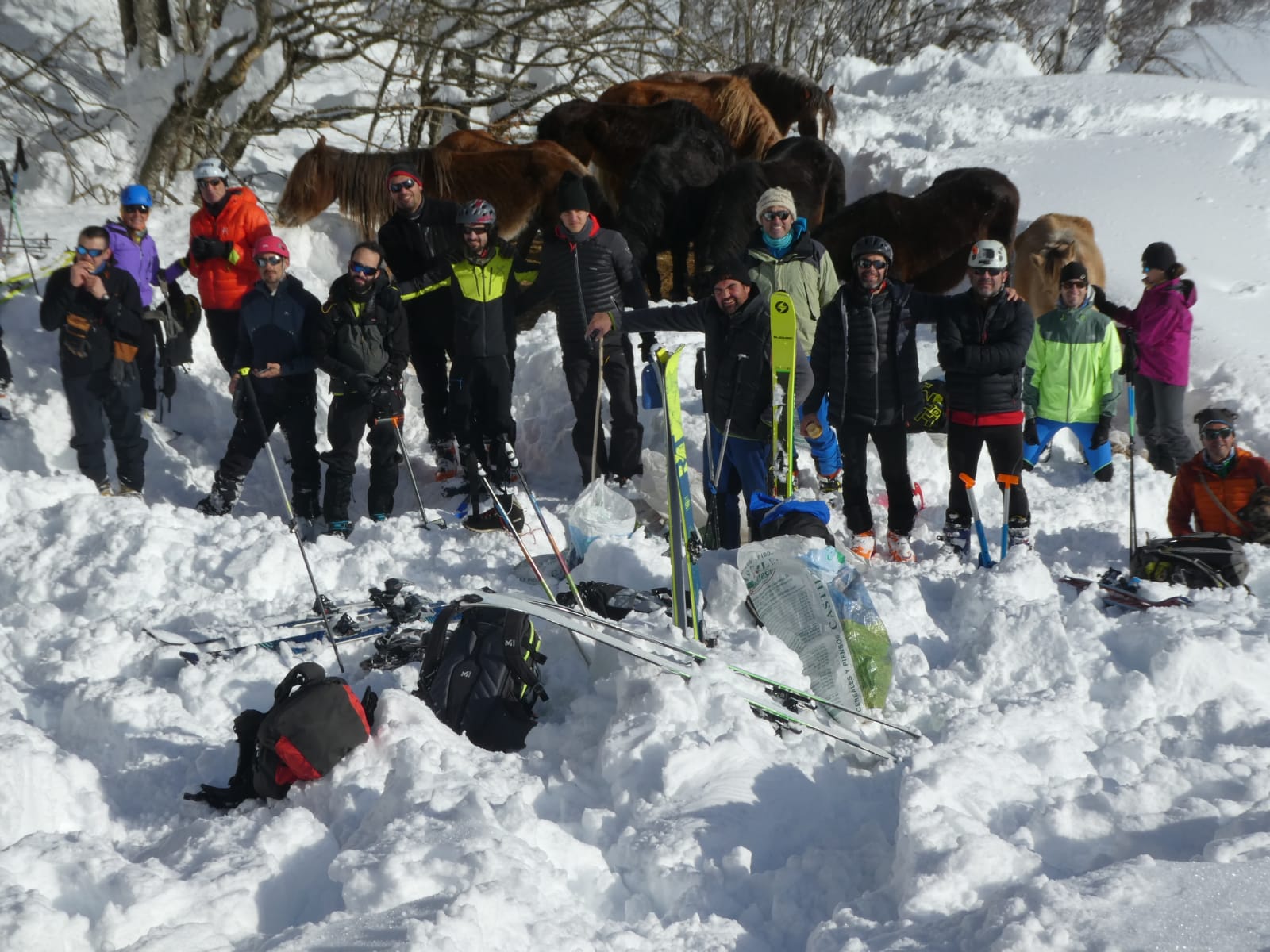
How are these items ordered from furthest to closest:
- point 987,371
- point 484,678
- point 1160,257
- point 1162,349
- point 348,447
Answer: point 1162,349 → point 1160,257 → point 348,447 → point 987,371 → point 484,678

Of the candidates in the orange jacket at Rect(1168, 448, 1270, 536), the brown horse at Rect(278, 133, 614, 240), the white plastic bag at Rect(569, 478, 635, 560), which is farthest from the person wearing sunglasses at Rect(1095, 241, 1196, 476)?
the brown horse at Rect(278, 133, 614, 240)

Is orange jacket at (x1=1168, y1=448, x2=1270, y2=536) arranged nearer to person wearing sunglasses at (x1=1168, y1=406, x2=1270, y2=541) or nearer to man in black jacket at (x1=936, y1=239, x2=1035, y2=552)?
person wearing sunglasses at (x1=1168, y1=406, x2=1270, y2=541)

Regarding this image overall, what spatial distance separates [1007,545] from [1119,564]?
2.24 feet

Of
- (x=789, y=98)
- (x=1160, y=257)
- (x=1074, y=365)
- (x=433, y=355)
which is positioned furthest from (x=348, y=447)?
(x=789, y=98)

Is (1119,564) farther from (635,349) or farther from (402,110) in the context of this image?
(402,110)

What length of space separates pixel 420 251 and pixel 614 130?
4.00m

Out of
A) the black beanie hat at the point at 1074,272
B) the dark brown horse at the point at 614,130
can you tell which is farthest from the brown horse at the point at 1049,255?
the dark brown horse at the point at 614,130

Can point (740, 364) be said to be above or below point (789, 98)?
below

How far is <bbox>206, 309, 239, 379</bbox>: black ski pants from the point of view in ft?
20.9

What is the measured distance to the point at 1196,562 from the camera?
488 centimetres

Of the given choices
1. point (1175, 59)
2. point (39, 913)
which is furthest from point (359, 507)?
point (1175, 59)

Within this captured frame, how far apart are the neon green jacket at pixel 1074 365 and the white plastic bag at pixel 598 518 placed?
2543 millimetres

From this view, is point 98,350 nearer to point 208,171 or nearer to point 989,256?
point 208,171

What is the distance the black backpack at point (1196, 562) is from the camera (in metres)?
4.82
